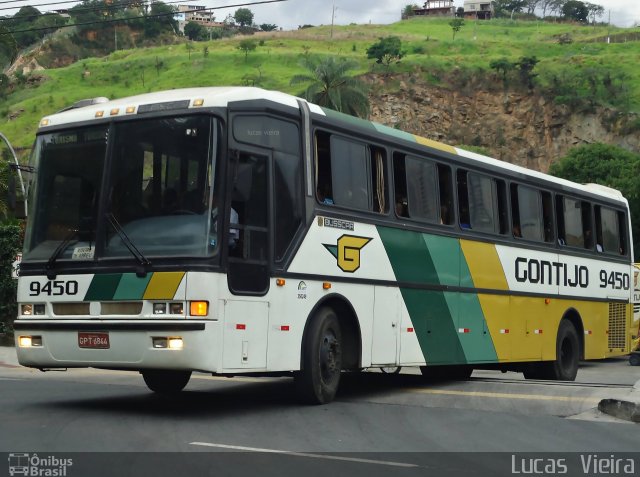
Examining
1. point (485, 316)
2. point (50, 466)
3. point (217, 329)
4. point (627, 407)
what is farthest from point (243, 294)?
point (485, 316)

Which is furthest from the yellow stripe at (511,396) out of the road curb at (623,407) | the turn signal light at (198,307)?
the turn signal light at (198,307)

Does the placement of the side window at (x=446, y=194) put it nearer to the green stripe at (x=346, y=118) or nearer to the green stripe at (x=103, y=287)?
the green stripe at (x=346, y=118)

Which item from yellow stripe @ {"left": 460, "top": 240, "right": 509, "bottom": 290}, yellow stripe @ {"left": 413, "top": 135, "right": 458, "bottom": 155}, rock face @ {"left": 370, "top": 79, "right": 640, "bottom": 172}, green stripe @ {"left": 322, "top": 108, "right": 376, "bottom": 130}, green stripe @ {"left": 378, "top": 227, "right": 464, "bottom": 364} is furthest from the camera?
rock face @ {"left": 370, "top": 79, "right": 640, "bottom": 172}

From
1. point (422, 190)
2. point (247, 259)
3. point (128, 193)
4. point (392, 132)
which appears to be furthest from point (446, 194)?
point (128, 193)

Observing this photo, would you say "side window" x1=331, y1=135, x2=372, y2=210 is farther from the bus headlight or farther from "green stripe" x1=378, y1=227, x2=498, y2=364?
the bus headlight

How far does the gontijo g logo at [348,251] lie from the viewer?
485 inches

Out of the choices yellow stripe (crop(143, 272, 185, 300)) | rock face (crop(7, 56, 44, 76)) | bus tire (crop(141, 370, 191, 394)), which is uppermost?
rock face (crop(7, 56, 44, 76))

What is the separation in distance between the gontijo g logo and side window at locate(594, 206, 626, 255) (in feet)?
29.6

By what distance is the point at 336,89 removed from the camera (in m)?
62.0

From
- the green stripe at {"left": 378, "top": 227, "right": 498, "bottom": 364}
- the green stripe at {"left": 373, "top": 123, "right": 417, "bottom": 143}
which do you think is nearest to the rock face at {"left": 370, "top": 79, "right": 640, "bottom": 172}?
the green stripe at {"left": 378, "top": 227, "right": 498, "bottom": 364}

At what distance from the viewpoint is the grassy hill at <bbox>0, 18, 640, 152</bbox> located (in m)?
105

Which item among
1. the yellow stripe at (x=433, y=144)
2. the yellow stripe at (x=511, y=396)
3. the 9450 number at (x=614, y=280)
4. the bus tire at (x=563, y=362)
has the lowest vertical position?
the yellow stripe at (x=511, y=396)

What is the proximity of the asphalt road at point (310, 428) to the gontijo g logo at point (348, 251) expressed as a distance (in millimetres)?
1662

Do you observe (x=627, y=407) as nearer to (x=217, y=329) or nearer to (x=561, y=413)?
(x=561, y=413)
